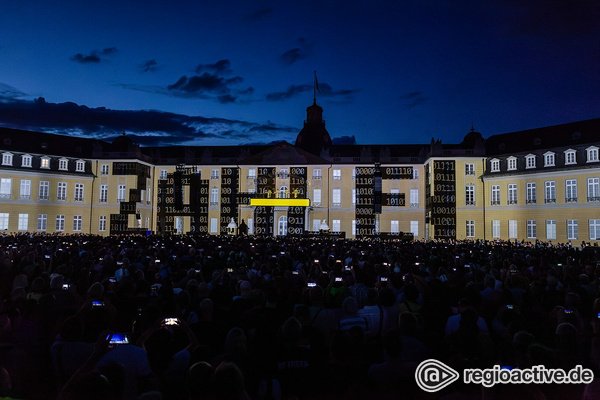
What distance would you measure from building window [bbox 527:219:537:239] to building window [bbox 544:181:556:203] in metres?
2.86

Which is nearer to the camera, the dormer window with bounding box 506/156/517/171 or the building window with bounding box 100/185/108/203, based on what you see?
the dormer window with bounding box 506/156/517/171

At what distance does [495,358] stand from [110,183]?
66.3 m

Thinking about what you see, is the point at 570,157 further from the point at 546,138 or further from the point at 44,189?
the point at 44,189

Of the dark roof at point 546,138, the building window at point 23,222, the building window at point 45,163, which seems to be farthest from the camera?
the building window at point 45,163

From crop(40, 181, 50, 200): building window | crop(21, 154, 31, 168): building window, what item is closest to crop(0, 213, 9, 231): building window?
crop(40, 181, 50, 200): building window

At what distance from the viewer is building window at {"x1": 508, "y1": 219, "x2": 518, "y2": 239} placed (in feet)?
176

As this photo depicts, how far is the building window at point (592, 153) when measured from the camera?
46.1 metres

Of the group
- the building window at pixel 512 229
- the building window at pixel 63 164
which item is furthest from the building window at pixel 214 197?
the building window at pixel 512 229

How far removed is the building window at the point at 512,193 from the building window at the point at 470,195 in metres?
4.37

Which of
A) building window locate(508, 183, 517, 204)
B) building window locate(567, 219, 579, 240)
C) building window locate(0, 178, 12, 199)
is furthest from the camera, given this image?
building window locate(0, 178, 12, 199)

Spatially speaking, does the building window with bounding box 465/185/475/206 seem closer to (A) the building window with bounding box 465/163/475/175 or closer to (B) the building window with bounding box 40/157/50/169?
(A) the building window with bounding box 465/163/475/175

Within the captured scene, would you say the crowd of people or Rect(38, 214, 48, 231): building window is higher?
Rect(38, 214, 48, 231): building window

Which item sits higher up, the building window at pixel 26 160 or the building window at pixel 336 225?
the building window at pixel 26 160

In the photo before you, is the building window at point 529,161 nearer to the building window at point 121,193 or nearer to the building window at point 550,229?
the building window at point 550,229
